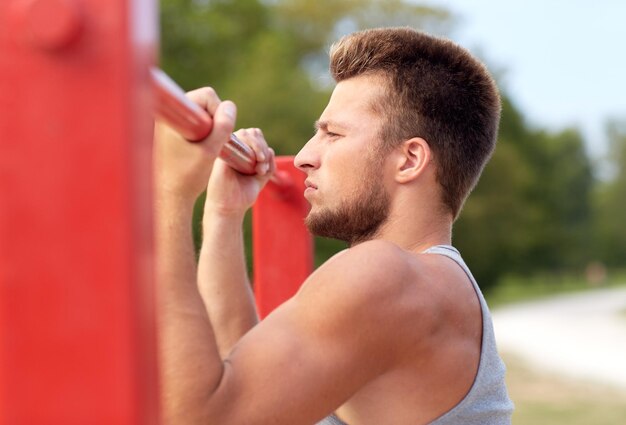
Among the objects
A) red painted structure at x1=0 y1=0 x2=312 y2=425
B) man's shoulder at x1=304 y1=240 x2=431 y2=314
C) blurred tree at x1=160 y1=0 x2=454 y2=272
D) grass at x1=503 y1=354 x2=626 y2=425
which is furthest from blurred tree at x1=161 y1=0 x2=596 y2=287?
red painted structure at x1=0 y1=0 x2=312 y2=425

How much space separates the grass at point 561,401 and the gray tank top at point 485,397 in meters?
7.21

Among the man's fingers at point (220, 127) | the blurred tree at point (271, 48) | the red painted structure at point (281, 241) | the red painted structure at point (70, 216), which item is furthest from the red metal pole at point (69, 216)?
the blurred tree at point (271, 48)

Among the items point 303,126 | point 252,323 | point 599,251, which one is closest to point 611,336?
point 303,126

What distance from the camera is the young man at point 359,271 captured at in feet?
4.39

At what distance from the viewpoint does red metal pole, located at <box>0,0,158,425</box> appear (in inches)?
27.7

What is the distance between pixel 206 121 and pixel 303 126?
62.6ft

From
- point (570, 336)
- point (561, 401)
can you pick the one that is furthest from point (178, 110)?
point (570, 336)

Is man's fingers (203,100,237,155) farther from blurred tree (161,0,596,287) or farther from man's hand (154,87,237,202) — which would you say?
blurred tree (161,0,596,287)

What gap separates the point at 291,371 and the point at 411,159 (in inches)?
26.3

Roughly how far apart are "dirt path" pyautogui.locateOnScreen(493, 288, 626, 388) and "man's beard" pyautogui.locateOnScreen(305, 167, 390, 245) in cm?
979

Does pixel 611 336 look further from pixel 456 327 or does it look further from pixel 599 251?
pixel 599 251

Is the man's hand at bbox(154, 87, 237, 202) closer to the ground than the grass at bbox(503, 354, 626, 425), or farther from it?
farther from it

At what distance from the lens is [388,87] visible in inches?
76.7

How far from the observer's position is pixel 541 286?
37.0m
